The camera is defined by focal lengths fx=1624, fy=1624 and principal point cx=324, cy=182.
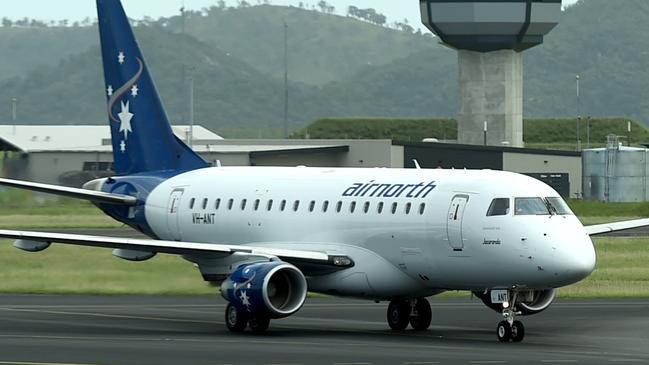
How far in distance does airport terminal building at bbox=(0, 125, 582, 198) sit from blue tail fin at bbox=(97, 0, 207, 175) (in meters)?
53.1

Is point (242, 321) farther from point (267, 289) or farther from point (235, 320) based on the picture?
point (267, 289)

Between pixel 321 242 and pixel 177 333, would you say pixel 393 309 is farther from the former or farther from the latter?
pixel 177 333

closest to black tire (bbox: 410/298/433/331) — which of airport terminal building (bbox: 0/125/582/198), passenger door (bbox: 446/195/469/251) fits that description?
passenger door (bbox: 446/195/469/251)

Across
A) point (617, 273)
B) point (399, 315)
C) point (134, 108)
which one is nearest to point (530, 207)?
point (399, 315)

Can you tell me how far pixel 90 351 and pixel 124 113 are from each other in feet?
51.0

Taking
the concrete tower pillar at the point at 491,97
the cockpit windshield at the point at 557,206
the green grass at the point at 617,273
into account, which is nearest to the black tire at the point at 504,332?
the cockpit windshield at the point at 557,206

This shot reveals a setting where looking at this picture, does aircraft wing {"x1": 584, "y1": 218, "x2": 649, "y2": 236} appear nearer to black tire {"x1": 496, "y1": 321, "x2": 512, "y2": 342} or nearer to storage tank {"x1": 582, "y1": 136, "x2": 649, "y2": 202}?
black tire {"x1": 496, "y1": 321, "x2": 512, "y2": 342}

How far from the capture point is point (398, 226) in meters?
37.2

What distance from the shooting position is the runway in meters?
31.2

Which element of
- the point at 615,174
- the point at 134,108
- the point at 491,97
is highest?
the point at 134,108

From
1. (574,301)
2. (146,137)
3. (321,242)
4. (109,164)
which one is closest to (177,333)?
(321,242)

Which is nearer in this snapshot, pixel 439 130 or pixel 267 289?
pixel 267 289

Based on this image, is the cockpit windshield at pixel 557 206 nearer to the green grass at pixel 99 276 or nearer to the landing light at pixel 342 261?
the landing light at pixel 342 261

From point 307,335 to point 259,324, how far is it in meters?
1.27
